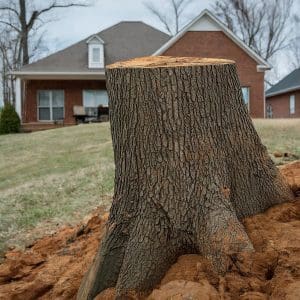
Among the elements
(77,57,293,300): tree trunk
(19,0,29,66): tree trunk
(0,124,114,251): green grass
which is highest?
(19,0,29,66): tree trunk

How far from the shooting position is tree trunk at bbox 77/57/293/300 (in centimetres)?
293

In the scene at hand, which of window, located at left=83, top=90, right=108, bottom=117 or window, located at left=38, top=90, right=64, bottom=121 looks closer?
window, located at left=38, top=90, right=64, bottom=121

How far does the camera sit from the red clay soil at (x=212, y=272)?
100 inches

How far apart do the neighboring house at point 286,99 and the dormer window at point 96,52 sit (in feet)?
47.6

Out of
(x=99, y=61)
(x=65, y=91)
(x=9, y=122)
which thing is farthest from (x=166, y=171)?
(x=65, y=91)

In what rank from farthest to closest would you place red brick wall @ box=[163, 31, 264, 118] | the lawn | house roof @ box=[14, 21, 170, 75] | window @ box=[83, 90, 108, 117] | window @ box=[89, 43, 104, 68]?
window @ box=[83, 90, 108, 117]
window @ box=[89, 43, 104, 68]
house roof @ box=[14, 21, 170, 75]
red brick wall @ box=[163, 31, 264, 118]
the lawn

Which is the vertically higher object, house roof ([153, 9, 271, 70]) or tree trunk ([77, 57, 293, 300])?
house roof ([153, 9, 271, 70])

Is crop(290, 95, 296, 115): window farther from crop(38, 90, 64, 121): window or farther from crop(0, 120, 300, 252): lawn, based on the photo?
crop(0, 120, 300, 252): lawn

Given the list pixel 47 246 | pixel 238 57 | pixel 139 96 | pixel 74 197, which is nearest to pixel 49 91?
pixel 238 57

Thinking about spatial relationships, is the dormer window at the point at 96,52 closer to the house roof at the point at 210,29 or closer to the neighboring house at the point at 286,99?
the house roof at the point at 210,29

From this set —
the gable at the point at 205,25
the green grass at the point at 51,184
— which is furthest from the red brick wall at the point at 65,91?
the green grass at the point at 51,184

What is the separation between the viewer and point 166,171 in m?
2.97

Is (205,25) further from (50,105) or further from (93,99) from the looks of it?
(50,105)

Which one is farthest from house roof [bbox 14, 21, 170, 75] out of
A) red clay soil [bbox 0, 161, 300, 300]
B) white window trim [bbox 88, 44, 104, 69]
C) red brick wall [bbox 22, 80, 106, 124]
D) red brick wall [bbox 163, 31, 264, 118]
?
red clay soil [bbox 0, 161, 300, 300]
